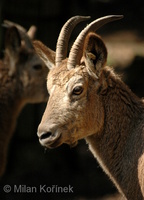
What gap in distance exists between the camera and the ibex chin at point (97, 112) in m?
5.78

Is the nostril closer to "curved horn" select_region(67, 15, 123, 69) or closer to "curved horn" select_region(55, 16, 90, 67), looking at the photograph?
"curved horn" select_region(67, 15, 123, 69)

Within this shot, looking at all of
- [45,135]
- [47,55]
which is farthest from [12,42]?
[45,135]

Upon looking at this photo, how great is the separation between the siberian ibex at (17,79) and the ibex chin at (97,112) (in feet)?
14.3

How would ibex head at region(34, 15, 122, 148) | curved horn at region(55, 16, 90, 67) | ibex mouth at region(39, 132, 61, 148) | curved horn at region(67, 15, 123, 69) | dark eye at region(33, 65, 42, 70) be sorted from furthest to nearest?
dark eye at region(33, 65, 42, 70), curved horn at region(55, 16, 90, 67), curved horn at region(67, 15, 123, 69), ibex head at region(34, 15, 122, 148), ibex mouth at region(39, 132, 61, 148)

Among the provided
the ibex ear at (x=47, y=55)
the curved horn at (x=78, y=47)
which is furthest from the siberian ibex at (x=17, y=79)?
the curved horn at (x=78, y=47)

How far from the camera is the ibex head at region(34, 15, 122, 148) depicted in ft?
18.8

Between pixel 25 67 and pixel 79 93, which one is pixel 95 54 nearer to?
Result: pixel 79 93

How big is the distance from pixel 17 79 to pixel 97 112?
5.03 metres

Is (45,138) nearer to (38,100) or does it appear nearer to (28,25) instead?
(38,100)

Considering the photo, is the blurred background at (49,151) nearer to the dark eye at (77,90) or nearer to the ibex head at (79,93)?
the ibex head at (79,93)

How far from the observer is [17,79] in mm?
10766

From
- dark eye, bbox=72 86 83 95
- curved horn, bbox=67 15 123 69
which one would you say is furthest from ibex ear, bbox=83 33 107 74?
dark eye, bbox=72 86 83 95

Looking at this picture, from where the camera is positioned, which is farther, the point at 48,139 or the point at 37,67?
the point at 37,67

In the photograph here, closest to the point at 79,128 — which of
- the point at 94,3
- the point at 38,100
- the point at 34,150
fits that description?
the point at 38,100
